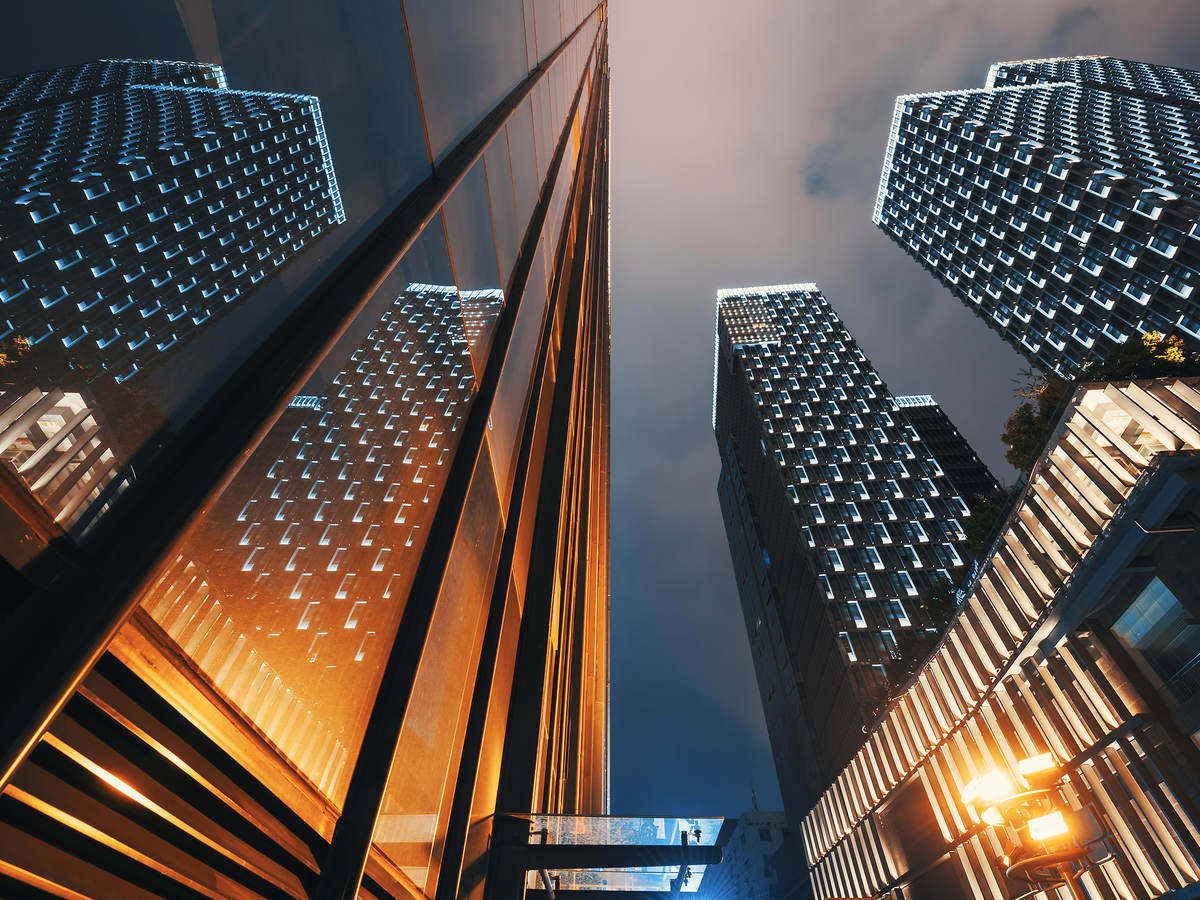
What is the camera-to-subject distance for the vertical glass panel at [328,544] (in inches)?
99.5

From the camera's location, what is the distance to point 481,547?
6.88 metres

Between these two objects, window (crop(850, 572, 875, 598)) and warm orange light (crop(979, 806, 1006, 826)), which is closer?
warm orange light (crop(979, 806, 1006, 826))

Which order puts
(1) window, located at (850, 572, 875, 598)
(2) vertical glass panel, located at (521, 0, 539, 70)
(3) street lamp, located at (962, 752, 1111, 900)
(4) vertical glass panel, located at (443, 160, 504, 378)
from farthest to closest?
1. (1) window, located at (850, 572, 875, 598)
2. (2) vertical glass panel, located at (521, 0, 539, 70)
3. (3) street lamp, located at (962, 752, 1111, 900)
4. (4) vertical glass panel, located at (443, 160, 504, 378)

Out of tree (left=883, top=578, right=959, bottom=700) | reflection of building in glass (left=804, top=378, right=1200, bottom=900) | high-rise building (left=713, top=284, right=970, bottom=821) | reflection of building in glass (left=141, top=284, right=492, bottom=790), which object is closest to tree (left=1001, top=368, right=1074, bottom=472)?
tree (left=883, top=578, right=959, bottom=700)

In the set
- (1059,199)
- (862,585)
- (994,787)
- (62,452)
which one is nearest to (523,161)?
(62,452)

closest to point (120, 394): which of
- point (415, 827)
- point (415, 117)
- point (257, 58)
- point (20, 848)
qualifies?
point (20, 848)

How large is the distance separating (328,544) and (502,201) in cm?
640

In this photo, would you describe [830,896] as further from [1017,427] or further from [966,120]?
[966,120]

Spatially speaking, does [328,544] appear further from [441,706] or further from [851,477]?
[851,477]

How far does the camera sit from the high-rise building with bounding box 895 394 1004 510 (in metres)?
79.9

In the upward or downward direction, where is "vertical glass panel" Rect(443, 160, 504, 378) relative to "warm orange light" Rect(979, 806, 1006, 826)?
upward

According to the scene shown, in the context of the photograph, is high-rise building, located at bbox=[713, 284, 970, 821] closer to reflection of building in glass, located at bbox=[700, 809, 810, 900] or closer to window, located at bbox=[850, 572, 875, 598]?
window, located at bbox=[850, 572, 875, 598]

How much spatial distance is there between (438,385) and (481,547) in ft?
7.80

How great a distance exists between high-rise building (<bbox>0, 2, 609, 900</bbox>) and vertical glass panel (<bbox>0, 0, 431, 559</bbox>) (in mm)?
26
